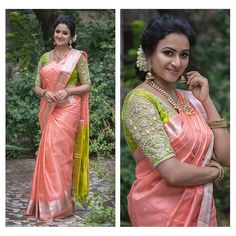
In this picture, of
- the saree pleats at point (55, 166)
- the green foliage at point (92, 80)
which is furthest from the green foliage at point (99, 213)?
the green foliage at point (92, 80)

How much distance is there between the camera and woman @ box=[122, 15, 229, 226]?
199 centimetres

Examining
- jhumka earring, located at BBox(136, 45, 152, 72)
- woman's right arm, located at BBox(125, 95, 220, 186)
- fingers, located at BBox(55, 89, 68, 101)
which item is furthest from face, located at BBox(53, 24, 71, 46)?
woman's right arm, located at BBox(125, 95, 220, 186)

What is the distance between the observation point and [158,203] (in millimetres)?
2115

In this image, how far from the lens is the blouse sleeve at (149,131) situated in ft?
6.47

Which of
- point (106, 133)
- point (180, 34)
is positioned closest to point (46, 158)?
point (106, 133)

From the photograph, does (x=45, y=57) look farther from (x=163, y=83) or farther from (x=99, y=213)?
(x=99, y=213)

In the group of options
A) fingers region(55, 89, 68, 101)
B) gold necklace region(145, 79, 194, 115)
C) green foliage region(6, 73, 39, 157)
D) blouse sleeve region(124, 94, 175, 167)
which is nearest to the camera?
blouse sleeve region(124, 94, 175, 167)

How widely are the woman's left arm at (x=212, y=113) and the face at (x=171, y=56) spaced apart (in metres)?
0.12

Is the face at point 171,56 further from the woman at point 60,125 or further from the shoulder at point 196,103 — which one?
the woman at point 60,125

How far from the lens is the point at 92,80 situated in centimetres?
246

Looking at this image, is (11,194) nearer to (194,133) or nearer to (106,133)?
(106,133)

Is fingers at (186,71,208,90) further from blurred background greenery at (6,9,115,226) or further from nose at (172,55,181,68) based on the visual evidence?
blurred background greenery at (6,9,115,226)

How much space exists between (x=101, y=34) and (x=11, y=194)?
91 centimetres

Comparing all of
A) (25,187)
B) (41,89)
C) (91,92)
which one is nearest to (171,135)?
(91,92)
